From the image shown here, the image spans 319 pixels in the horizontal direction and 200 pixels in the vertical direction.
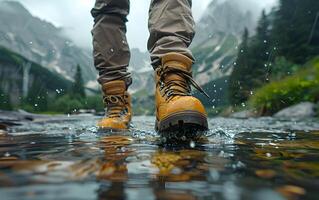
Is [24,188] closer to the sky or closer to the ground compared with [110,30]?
closer to the ground

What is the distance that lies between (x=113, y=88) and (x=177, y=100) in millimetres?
1293

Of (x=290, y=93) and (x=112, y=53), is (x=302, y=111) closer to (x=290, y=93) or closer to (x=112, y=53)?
(x=290, y=93)

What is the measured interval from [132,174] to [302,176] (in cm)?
38

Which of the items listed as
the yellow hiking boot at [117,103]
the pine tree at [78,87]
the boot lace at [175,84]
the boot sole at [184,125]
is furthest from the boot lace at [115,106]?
the pine tree at [78,87]

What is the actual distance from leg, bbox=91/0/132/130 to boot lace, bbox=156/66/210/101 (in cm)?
95

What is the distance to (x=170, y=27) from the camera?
210 centimetres

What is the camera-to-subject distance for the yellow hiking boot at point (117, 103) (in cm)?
275

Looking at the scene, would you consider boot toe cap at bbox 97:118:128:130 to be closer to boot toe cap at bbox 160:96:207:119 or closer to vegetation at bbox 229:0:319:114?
boot toe cap at bbox 160:96:207:119

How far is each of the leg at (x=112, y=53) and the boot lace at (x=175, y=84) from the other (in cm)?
95

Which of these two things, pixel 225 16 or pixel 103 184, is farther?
pixel 225 16

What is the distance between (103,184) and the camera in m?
0.76

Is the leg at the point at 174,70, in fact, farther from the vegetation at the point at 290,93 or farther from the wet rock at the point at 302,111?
the vegetation at the point at 290,93

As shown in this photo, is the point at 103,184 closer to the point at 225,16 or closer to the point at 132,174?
the point at 132,174

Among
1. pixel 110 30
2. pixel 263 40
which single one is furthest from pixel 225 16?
pixel 110 30
